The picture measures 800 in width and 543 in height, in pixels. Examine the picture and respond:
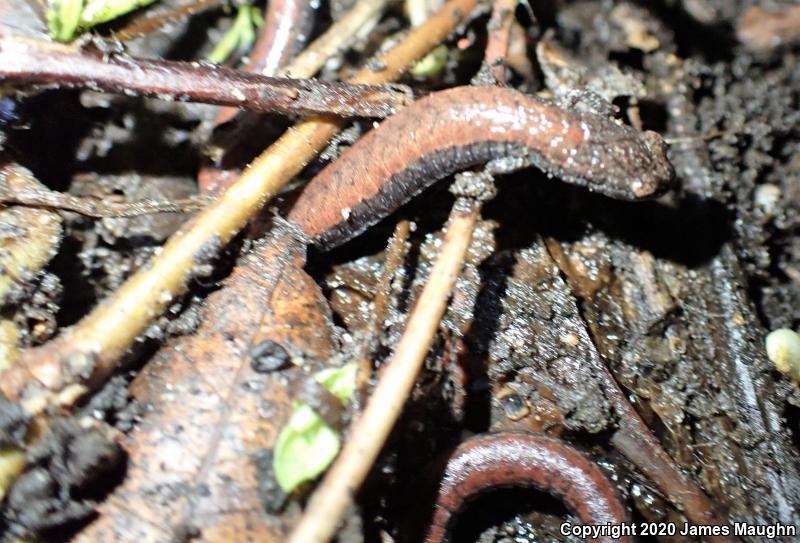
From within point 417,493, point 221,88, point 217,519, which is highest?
point 221,88

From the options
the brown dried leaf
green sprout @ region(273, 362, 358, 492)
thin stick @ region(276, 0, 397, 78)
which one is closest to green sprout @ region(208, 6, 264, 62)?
thin stick @ region(276, 0, 397, 78)

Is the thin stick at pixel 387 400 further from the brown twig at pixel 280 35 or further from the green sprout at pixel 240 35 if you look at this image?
the green sprout at pixel 240 35

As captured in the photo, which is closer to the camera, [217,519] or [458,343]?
[217,519]

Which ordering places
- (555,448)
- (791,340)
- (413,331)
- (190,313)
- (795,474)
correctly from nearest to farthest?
(413,331), (190,313), (555,448), (795,474), (791,340)

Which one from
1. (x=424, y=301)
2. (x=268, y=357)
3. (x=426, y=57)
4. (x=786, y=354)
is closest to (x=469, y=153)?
(x=424, y=301)

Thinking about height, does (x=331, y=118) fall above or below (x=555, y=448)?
above

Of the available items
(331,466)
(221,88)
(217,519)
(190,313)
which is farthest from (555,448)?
(221,88)

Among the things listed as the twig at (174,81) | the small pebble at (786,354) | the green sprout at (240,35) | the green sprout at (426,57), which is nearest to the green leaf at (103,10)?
the twig at (174,81)

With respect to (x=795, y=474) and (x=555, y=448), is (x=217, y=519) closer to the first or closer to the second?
(x=555, y=448)

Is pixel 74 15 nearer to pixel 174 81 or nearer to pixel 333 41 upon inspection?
pixel 174 81
